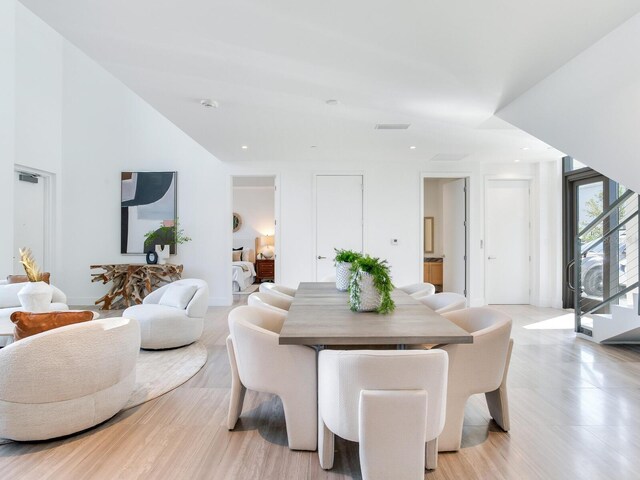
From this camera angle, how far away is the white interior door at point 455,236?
21.7ft

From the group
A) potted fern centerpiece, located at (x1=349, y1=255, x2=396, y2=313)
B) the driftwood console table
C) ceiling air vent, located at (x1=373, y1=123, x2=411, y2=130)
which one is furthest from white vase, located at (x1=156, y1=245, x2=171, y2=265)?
potted fern centerpiece, located at (x1=349, y1=255, x2=396, y2=313)

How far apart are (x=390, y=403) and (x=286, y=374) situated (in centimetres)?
68

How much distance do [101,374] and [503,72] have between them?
3503 millimetres

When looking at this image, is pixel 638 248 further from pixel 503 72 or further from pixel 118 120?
pixel 118 120

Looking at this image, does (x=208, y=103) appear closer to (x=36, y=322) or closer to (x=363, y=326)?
(x=36, y=322)

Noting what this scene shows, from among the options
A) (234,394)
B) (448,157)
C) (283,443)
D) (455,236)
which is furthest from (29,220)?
(455,236)

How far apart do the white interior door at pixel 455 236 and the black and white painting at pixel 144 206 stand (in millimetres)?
5054

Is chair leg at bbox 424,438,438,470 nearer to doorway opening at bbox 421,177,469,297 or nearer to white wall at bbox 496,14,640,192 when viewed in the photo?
white wall at bbox 496,14,640,192

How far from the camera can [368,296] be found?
8.13 feet

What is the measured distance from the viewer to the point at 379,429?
5.25ft

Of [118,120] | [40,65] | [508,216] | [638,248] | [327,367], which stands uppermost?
[40,65]

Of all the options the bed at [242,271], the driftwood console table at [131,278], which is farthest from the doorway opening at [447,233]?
the driftwood console table at [131,278]

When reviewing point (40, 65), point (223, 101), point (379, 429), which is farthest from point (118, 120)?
point (379, 429)

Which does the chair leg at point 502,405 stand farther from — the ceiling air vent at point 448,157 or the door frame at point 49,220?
the door frame at point 49,220
